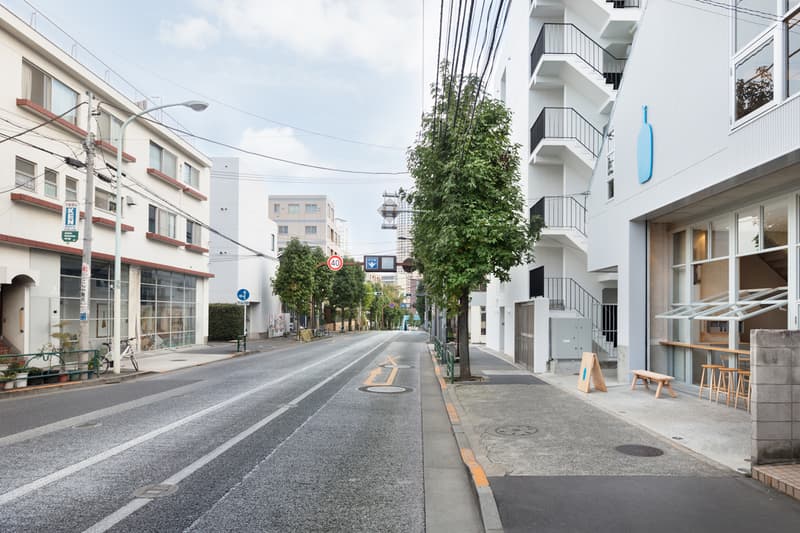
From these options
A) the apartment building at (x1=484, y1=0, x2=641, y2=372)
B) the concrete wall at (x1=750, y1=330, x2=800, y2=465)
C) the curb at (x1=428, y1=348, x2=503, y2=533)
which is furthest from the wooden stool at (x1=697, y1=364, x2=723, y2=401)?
the apartment building at (x1=484, y1=0, x2=641, y2=372)

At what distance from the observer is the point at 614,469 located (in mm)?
6727

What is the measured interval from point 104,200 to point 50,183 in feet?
14.0

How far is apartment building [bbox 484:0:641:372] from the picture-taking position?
1953 centimetres

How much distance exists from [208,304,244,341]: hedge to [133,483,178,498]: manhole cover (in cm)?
3655

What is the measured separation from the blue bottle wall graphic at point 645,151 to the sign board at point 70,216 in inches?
633

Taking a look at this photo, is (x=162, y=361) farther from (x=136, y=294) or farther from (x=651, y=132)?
(x=651, y=132)

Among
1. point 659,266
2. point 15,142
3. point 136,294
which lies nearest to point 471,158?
point 659,266

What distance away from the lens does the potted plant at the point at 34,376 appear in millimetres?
14680

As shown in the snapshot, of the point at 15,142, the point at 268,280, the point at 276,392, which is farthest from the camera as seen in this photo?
the point at 268,280

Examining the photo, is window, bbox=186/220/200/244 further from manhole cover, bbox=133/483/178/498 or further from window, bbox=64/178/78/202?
manhole cover, bbox=133/483/178/498

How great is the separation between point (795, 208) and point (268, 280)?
47.5 metres

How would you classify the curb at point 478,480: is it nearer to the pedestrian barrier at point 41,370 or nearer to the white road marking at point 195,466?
the white road marking at point 195,466

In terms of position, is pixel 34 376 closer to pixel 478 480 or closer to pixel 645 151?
pixel 478 480

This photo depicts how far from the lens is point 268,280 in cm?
5294
